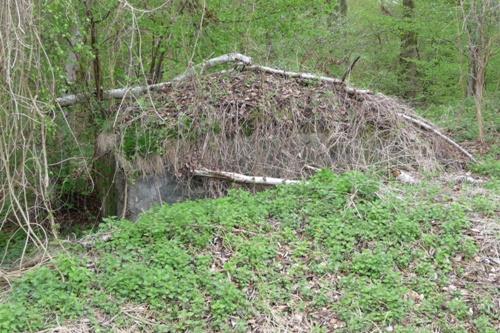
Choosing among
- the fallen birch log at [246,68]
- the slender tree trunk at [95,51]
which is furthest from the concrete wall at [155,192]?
the slender tree trunk at [95,51]

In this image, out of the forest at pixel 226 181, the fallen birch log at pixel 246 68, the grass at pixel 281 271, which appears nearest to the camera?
the grass at pixel 281 271

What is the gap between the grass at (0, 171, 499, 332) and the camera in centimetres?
395

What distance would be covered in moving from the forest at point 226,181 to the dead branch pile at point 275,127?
3 cm

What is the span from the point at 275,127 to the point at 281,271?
9.16 feet

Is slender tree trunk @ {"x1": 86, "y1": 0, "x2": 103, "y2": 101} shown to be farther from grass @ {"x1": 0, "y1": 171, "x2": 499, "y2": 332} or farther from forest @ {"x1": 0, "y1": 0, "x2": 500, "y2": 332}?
grass @ {"x1": 0, "y1": 171, "x2": 499, "y2": 332}

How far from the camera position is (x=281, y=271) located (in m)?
4.55

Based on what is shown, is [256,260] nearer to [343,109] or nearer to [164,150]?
[164,150]

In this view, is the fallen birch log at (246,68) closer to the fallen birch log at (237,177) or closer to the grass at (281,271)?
the fallen birch log at (237,177)

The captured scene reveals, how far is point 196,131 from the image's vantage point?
664 cm

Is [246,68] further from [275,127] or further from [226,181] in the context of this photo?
[226,181]

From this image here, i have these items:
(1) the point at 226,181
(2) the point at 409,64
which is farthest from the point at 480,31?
(2) the point at 409,64

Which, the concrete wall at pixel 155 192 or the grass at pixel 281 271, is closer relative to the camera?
the grass at pixel 281 271

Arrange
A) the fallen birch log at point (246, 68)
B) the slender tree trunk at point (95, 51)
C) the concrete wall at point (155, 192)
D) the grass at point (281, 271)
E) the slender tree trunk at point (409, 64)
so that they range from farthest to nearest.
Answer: the slender tree trunk at point (409, 64)
the fallen birch log at point (246, 68)
the concrete wall at point (155, 192)
the slender tree trunk at point (95, 51)
the grass at point (281, 271)

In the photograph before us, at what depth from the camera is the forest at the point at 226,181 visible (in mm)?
4090
